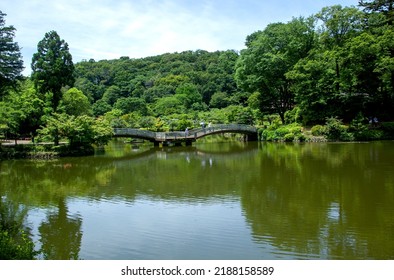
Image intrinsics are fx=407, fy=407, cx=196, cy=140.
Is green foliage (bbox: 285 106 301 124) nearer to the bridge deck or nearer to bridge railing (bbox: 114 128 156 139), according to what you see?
the bridge deck

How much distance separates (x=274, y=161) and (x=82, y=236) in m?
13.7

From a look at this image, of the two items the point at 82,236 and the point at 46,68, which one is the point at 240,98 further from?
the point at 82,236

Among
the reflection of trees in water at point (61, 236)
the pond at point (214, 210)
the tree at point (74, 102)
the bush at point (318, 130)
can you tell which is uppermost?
the tree at point (74, 102)

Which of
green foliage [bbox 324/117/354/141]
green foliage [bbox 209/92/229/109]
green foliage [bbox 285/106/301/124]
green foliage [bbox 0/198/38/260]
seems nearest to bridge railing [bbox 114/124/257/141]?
green foliage [bbox 285/106/301/124]

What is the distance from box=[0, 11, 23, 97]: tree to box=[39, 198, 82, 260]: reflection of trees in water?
18.6m

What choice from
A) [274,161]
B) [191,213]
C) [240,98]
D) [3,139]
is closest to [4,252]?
[191,213]

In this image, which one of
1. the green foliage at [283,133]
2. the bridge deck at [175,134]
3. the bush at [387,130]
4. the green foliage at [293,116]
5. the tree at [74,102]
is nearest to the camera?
the bush at [387,130]

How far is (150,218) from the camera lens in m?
10.7

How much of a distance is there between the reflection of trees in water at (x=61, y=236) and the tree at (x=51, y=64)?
2249 centimetres

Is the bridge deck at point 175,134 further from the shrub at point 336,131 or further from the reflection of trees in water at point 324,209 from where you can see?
the reflection of trees in water at point 324,209

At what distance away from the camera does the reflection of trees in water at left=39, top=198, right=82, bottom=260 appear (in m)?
8.24

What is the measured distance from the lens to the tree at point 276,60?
128 feet

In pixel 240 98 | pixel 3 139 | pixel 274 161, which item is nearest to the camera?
pixel 274 161

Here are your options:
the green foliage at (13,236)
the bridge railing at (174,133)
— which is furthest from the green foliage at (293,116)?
the green foliage at (13,236)
